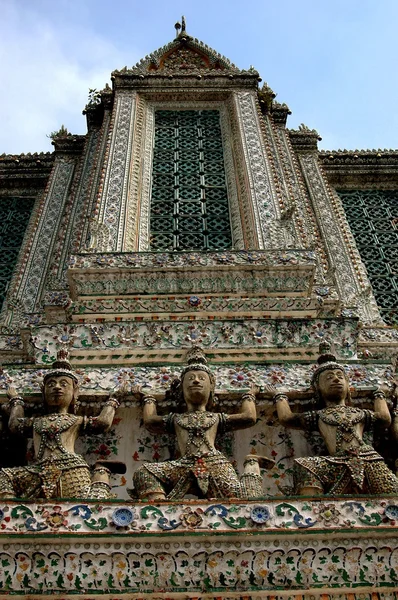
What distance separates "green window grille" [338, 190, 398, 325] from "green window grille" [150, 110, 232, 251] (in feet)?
8.12

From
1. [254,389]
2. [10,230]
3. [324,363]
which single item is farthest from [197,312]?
[10,230]

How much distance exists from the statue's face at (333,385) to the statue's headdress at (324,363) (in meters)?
0.04

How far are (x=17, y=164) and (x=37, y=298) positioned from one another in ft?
13.6

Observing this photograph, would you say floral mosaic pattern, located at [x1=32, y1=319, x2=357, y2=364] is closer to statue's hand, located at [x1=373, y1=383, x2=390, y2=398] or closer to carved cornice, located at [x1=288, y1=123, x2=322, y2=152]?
statue's hand, located at [x1=373, y1=383, x2=390, y2=398]

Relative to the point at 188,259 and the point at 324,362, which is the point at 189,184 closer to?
the point at 188,259

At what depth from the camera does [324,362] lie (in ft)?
22.3

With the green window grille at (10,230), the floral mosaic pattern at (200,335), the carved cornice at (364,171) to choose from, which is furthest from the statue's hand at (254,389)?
the carved cornice at (364,171)

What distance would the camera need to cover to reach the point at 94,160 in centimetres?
1289

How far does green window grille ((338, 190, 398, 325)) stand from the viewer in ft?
38.6

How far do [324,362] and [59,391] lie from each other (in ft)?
7.15

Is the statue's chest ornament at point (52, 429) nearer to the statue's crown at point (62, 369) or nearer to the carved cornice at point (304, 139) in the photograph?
the statue's crown at point (62, 369)

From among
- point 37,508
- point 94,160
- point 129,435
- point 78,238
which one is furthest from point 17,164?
point 37,508

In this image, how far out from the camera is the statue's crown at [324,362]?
657 cm

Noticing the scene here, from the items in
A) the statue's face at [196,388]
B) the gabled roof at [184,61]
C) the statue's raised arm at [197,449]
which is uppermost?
the gabled roof at [184,61]
